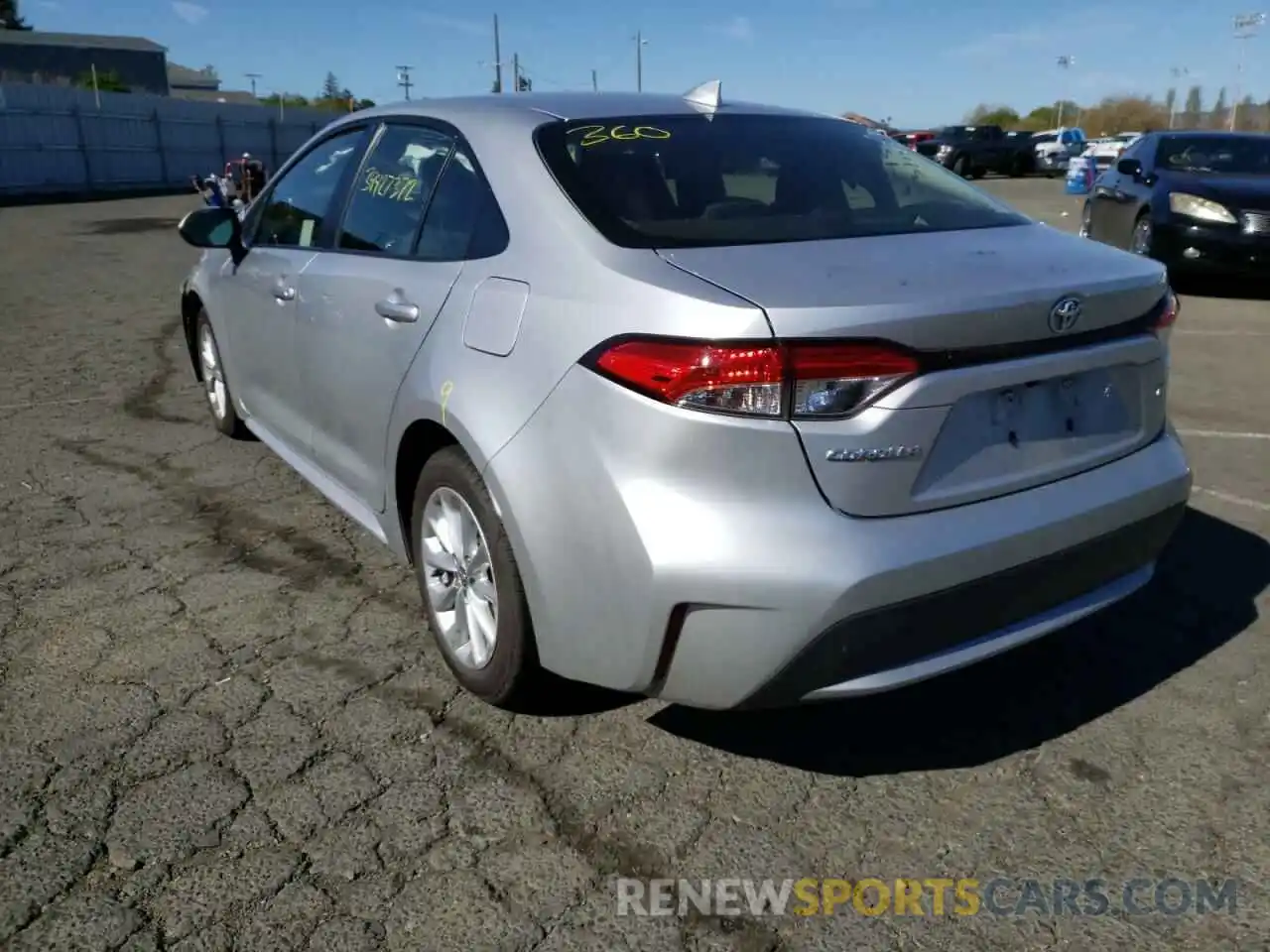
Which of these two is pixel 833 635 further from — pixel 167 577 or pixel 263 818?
pixel 167 577

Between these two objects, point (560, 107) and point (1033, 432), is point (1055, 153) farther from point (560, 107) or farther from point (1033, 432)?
point (1033, 432)

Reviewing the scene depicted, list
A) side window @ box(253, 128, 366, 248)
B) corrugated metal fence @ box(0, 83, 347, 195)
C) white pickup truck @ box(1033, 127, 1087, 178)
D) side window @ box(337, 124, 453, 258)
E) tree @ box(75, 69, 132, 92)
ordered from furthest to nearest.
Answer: tree @ box(75, 69, 132, 92), white pickup truck @ box(1033, 127, 1087, 178), corrugated metal fence @ box(0, 83, 347, 195), side window @ box(253, 128, 366, 248), side window @ box(337, 124, 453, 258)

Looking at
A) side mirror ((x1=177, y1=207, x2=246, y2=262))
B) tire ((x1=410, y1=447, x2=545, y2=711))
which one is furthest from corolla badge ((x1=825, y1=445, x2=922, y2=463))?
side mirror ((x1=177, y1=207, x2=246, y2=262))

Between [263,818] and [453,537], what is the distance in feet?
2.72

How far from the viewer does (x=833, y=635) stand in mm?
2154

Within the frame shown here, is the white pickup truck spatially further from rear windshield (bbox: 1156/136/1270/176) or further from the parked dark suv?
rear windshield (bbox: 1156/136/1270/176)

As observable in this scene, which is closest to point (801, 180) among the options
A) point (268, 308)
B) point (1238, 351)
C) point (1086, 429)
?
point (1086, 429)

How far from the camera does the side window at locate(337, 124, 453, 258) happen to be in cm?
315

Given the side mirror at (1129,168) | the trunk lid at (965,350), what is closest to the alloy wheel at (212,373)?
the trunk lid at (965,350)

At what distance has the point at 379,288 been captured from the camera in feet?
10.2

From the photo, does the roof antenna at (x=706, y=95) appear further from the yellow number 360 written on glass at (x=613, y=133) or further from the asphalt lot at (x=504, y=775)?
the asphalt lot at (x=504, y=775)

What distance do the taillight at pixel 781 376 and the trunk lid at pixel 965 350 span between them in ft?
0.10

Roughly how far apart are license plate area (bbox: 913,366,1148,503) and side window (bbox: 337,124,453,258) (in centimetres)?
170

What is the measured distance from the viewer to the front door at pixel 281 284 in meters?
3.76
